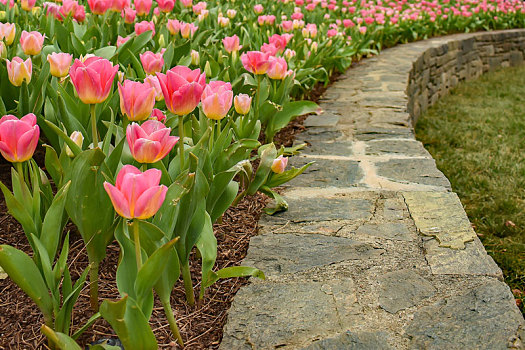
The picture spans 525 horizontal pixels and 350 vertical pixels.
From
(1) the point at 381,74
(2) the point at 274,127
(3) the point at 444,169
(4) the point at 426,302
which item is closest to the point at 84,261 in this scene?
(4) the point at 426,302

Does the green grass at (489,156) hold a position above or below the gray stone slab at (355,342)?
below

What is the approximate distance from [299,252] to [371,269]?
244 mm

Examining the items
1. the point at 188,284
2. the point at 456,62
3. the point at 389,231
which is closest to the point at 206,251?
the point at 188,284

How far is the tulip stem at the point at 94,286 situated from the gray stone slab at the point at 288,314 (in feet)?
1.14

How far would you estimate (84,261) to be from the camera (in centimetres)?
176

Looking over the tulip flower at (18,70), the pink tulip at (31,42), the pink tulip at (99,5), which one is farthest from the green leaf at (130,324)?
the pink tulip at (99,5)

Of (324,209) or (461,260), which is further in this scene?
(324,209)

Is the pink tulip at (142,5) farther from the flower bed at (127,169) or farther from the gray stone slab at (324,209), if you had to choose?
the gray stone slab at (324,209)

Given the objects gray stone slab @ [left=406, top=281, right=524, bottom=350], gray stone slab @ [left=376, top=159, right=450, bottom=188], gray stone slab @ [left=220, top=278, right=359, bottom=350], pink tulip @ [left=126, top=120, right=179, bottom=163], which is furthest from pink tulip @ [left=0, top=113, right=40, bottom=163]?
gray stone slab @ [left=376, top=159, right=450, bottom=188]

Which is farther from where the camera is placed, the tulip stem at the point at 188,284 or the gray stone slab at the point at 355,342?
the tulip stem at the point at 188,284

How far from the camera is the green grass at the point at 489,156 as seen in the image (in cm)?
278

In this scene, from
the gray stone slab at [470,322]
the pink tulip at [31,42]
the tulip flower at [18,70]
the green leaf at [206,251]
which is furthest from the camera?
the pink tulip at [31,42]

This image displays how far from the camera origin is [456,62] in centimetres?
730

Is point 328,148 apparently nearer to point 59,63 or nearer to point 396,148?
point 396,148
